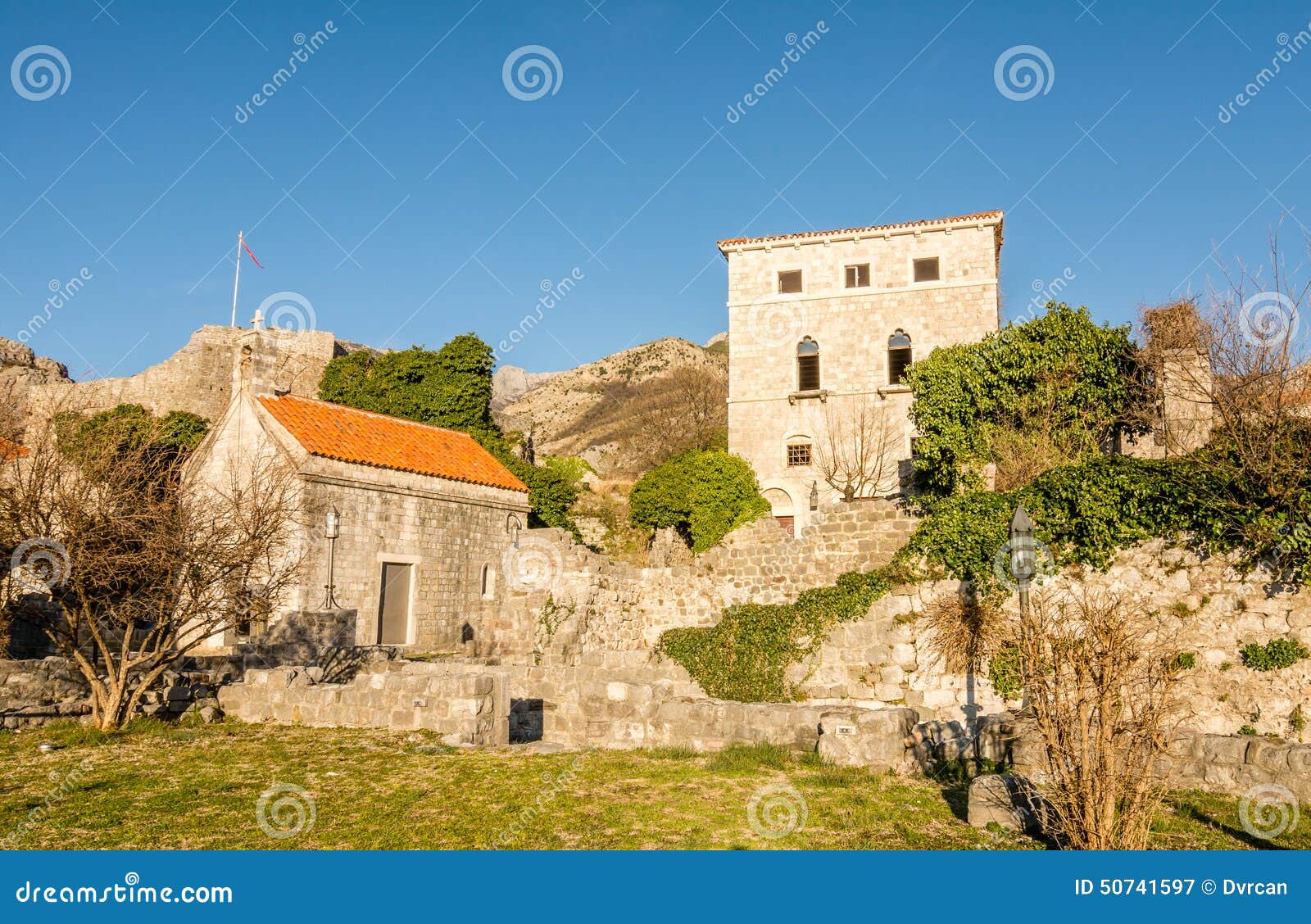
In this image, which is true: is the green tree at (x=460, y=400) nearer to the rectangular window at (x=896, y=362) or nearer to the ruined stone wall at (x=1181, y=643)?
the rectangular window at (x=896, y=362)

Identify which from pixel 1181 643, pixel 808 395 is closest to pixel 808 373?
pixel 808 395

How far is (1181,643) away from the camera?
1257 cm

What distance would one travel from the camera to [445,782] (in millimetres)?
9156

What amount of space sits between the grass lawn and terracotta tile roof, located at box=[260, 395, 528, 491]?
11.8 metres

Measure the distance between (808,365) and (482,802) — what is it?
2635cm

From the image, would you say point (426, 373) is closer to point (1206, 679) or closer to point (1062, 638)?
point (1206, 679)

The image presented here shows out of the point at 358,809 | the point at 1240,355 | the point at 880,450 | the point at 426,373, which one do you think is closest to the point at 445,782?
the point at 358,809
